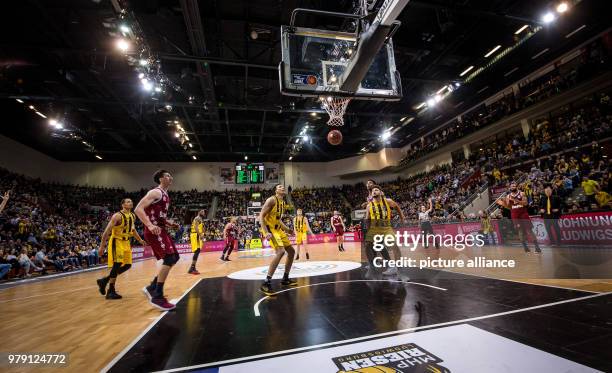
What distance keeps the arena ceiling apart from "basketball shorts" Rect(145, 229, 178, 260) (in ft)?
21.6

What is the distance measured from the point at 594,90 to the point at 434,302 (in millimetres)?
17790

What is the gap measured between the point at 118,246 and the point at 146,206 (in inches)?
87.5

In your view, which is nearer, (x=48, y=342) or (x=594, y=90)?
(x=48, y=342)

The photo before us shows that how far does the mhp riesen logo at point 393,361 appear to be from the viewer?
207cm

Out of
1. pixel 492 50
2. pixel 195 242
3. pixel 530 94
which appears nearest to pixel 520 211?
pixel 492 50

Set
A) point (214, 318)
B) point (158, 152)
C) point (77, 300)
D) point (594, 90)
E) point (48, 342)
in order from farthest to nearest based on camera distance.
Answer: point (158, 152), point (594, 90), point (77, 300), point (214, 318), point (48, 342)

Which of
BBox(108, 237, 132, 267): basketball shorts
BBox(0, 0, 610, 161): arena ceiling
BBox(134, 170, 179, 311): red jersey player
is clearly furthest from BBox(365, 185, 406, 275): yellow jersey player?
BBox(108, 237, 132, 267): basketball shorts

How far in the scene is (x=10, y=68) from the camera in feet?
40.0

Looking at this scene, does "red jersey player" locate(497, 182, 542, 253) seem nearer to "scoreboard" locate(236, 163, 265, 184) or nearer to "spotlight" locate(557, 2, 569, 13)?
"spotlight" locate(557, 2, 569, 13)

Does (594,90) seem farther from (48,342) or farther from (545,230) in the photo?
(48,342)

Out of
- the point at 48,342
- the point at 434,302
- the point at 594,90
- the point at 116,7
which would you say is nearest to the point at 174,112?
the point at 116,7

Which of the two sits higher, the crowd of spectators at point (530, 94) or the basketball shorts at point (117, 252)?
the crowd of spectators at point (530, 94)

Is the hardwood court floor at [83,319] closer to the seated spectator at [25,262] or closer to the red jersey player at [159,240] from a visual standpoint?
the red jersey player at [159,240]

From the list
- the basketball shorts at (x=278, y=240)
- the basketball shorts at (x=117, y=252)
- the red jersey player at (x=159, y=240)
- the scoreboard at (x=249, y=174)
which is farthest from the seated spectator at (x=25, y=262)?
the scoreboard at (x=249, y=174)
